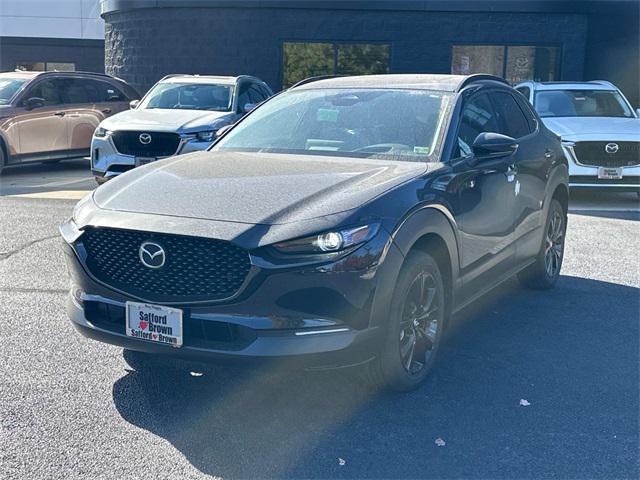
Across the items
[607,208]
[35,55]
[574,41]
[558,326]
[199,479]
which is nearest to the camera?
[199,479]

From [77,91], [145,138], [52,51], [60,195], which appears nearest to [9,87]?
[77,91]

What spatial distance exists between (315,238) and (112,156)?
764cm

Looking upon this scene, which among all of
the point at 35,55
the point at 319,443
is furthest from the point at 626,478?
the point at 35,55

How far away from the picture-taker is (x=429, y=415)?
411 cm

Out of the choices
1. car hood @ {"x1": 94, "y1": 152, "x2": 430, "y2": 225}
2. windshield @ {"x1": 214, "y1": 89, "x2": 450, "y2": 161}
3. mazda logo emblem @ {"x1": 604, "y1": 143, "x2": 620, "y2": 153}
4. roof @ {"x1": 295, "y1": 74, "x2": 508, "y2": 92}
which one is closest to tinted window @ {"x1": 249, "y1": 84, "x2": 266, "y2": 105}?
mazda logo emblem @ {"x1": 604, "y1": 143, "x2": 620, "y2": 153}

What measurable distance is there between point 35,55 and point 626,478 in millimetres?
25448

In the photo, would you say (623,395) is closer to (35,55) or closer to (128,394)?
(128,394)

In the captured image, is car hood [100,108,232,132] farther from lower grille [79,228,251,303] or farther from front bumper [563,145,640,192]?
lower grille [79,228,251,303]

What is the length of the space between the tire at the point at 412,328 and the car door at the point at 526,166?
146 cm

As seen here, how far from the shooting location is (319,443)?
3.77 metres

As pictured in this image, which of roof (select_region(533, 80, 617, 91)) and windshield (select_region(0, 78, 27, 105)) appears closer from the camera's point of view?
roof (select_region(533, 80, 617, 91))

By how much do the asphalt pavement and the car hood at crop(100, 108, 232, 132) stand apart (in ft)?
16.6

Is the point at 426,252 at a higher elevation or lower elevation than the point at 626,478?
higher

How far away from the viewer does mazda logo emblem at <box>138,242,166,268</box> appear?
12.5 feet
